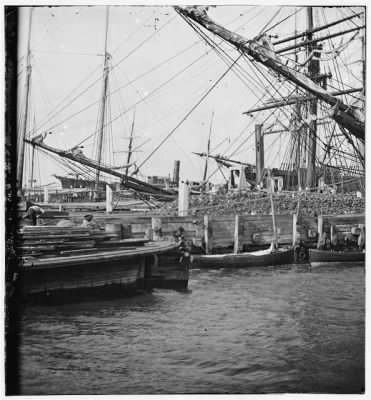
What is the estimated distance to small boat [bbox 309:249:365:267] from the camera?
5289mm

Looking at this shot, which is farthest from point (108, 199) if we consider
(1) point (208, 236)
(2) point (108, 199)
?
(1) point (208, 236)

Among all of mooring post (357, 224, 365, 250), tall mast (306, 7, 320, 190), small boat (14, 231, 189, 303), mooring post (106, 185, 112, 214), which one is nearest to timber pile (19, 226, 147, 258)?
small boat (14, 231, 189, 303)

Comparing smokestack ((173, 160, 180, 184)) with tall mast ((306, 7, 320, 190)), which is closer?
smokestack ((173, 160, 180, 184))

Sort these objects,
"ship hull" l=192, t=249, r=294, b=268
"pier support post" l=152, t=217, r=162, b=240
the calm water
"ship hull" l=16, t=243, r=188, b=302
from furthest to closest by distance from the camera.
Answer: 1. "ship hull" l=192, t=249, r=294, b=268
2. "pier support post" l=152, t=217, r=162, b=240
3. "ship hull" l=16, t=243, r=188, b=302
4. the calm water

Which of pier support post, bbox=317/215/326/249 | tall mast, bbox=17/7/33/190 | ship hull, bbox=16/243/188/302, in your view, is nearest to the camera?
tall mast, bbox=17/7/33/190

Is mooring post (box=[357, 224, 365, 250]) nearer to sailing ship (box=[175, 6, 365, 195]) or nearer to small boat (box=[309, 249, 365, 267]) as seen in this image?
small boat (box=[309, 249, 365, 267])

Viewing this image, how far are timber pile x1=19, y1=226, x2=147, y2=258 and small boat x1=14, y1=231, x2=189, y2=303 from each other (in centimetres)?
3

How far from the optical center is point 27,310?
4.60 metres

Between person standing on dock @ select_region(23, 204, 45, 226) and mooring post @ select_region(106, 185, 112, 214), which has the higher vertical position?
mooring post @ select_region(106, 185, 112, 214)

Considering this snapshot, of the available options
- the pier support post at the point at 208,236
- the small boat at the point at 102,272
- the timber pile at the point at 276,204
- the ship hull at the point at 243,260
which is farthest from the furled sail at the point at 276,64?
the small boat at the point at 102,272

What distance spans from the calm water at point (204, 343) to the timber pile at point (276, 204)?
0.85 meters

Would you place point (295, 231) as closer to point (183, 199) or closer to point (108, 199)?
point (183, 199)

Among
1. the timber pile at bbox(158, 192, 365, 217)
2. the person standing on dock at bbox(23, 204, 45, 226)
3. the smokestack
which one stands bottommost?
the person standing on dock at bbox(23, 204, 45, 226)

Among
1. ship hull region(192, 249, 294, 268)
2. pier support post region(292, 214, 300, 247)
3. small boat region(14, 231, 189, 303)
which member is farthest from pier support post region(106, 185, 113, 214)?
pier support post region(292, 214, 300, 247)
